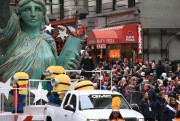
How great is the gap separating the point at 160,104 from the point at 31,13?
18.1ft

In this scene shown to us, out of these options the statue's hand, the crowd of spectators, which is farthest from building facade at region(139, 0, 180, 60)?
the statue's hand

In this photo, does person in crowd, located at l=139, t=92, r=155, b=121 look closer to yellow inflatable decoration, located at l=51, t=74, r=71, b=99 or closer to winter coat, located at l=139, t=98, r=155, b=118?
winter coat, located at l=139, t=98, r=155, b=118

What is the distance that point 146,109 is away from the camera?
21.5 meters

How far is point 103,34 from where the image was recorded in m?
43.0

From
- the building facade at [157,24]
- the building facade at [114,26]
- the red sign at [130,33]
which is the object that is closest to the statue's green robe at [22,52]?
the red sign at [130,33]

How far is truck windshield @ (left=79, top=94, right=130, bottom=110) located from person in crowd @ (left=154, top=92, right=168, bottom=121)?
3.76 m

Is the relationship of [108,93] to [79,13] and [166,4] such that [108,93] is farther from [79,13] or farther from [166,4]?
[79,13]

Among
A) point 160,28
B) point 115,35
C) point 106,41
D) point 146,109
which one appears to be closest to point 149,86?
point 146,109

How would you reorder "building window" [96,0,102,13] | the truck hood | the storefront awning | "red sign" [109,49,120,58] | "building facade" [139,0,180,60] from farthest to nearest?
"building window" [96,0,102,13]
"red sign" [109,49,120,58]
"building facade" [139,0,180,60]
the storefront awning
the truck hood

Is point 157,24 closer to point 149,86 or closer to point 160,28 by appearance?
point 160,28

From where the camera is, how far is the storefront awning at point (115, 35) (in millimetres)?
40812

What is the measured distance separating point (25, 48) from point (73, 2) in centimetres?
3162

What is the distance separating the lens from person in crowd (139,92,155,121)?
21.5 meters

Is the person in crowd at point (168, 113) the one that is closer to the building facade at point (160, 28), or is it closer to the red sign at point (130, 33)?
the red sign at point (130, 33)
